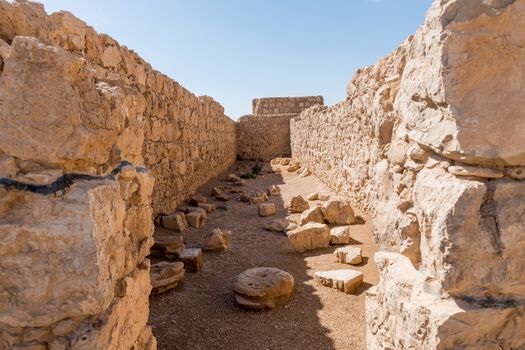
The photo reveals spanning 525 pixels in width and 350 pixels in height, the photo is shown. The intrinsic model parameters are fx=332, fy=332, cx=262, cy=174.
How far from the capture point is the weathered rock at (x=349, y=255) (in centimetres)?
388

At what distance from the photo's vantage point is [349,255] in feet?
12.9

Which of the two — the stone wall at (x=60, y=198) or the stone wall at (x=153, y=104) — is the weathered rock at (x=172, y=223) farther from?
the stone wall at (x=60, y=198)

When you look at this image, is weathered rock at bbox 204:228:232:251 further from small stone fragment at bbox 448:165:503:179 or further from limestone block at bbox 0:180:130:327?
small stone fragment at bbox 448:165:503:179

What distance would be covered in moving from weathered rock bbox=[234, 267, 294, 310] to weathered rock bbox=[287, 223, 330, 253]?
1.16m

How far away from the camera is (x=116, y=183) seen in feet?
4.96

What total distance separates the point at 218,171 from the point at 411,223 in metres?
8.85

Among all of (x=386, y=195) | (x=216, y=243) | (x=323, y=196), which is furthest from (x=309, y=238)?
(x=323, y=196)

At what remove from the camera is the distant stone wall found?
1792cm

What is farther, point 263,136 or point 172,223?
point 263,136

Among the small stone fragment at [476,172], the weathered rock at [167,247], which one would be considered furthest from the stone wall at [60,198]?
the weathered rock at [167,247]

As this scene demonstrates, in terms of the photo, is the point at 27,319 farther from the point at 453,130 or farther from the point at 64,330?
the point at 453,130

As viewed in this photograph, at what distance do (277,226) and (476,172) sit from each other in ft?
13.4

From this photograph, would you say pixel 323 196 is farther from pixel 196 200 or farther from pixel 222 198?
pixel 196 200

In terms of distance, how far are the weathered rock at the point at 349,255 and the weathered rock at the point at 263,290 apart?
0.96m
